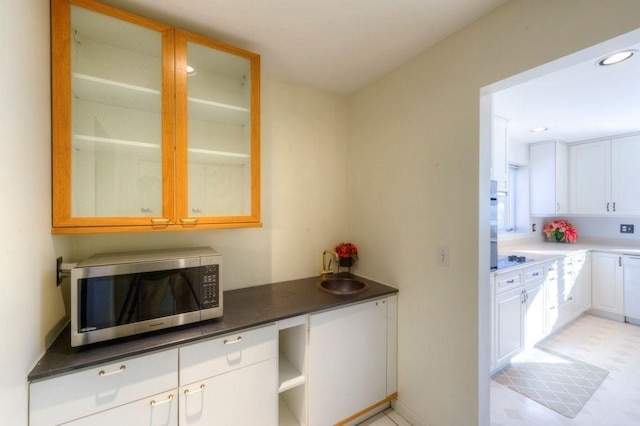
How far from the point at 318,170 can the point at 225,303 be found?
4.21 ft

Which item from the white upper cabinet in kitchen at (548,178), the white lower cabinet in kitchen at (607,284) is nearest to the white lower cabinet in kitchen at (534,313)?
the white lower cabinet in kitchen at (607,284)

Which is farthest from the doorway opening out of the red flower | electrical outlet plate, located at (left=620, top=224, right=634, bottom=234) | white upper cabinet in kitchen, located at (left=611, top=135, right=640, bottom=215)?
electrical outlet plate, located at (left=620, top=224, right=634, bottom=234)

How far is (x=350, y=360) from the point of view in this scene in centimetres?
170

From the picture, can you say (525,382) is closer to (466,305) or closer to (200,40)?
(466,305)

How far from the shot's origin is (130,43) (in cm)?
134

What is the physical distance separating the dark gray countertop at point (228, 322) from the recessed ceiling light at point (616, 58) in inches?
80.9

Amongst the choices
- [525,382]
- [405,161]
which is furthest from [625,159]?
[405,161]

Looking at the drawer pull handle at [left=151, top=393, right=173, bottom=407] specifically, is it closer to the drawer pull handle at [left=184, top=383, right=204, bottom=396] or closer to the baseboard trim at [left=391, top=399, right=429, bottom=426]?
the drawer pull handle at [left=184, top=383, right=204, bottom=396]

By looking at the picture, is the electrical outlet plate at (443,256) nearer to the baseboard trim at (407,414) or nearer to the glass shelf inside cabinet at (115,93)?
the baseboard trim at (407,414)

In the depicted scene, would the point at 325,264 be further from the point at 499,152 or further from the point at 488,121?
the point at 499,152

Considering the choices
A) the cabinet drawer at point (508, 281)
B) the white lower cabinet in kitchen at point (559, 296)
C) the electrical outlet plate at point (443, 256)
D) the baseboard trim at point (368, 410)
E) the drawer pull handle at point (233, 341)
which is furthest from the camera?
the white lower cabinet in kitchen at point (559, 296)

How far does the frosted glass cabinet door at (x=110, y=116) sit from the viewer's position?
117 centimetres

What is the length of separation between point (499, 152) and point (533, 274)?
1256 mm

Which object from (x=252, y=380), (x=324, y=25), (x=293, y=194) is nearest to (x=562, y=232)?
(x=293, y=194)
